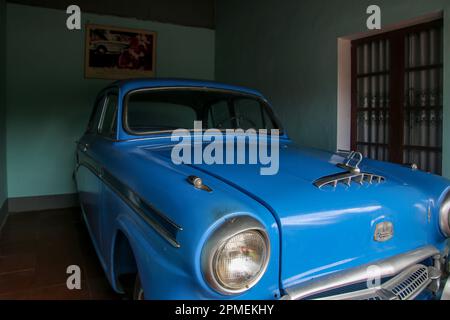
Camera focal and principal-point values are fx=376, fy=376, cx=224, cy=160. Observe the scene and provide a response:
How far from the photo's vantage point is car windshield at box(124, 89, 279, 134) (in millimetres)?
2688

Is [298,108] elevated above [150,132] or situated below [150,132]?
above

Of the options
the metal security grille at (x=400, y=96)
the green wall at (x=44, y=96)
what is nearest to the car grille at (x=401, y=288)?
the metal security grille at (x=400, y=96)

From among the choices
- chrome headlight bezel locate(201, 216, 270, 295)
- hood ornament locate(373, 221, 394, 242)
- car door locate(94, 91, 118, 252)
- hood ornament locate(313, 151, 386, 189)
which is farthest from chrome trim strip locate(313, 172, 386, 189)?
car door locate(94, 91, 118, 252)

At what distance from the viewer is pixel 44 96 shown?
4.90 meters

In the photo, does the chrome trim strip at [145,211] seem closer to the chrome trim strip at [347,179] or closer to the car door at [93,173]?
the car door at [93,173]

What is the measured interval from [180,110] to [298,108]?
1809mm

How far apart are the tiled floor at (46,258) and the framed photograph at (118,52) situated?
2059mm

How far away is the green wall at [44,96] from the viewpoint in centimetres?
472

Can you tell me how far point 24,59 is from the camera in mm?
4734

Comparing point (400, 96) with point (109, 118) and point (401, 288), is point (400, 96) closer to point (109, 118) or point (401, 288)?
point (401, 288)

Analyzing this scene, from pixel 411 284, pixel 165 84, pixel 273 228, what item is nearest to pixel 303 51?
pixel 165 84

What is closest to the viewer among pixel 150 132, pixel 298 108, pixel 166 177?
pixel 166 177
